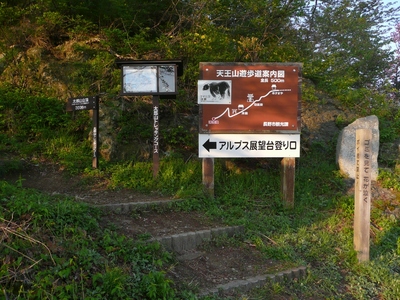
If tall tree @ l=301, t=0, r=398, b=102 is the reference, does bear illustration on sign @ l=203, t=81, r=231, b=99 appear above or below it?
below

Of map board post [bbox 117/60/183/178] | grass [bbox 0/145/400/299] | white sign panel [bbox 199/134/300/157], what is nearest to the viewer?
grass [bbox 0/145/400/299]

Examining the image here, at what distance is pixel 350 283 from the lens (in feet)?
16.9

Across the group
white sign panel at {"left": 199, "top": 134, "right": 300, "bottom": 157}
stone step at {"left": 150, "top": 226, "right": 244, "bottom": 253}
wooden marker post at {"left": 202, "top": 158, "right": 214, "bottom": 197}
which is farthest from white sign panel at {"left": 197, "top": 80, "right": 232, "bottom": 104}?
stone step at {"left": 150, "top": 226, "right": 244, "bottom": 253}

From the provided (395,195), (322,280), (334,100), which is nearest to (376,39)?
(334,100)

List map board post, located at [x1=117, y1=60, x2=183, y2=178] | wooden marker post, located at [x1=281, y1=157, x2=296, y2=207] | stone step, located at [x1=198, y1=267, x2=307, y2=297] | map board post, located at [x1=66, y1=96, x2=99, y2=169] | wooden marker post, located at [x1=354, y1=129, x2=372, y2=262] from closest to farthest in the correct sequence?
1. stone step, located at [x1=198, y1=267, x2=307, y2=297]
2. wooden marker post, located at [x1=354, y1=129, x2=372, y2=262]
3. wooden marker post, located at [x1=281, y1=157, x2=296, y2=207]
4. map board post, located at [x1=117, y1=60, x2=183, y2=178]
5. map board post, located at [x1=66, y1=96, x2=99, y2=169]

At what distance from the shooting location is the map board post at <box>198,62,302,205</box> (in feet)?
22.5

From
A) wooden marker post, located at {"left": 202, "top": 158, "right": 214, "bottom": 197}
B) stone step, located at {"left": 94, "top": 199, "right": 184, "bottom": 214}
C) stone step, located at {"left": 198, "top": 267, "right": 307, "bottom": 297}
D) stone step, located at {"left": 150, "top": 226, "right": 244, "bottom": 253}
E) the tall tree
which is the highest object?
the tall tree

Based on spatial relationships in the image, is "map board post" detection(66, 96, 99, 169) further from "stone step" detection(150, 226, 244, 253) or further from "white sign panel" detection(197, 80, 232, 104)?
"stone step" detection(150, 226, 244, 253)

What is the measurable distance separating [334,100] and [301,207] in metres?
5.58

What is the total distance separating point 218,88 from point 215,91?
75mm

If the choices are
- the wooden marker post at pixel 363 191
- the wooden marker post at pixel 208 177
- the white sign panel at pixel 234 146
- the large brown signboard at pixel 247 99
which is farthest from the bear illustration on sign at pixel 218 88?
the wooden marker post at pixel 363 191

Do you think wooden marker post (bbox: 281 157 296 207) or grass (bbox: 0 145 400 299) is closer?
grass (bbox: 0 145 400 299)

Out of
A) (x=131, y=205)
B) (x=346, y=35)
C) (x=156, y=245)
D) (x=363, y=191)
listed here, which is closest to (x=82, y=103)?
(x=131, y=205)

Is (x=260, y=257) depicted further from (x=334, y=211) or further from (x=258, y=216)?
(x=334, y=211)
